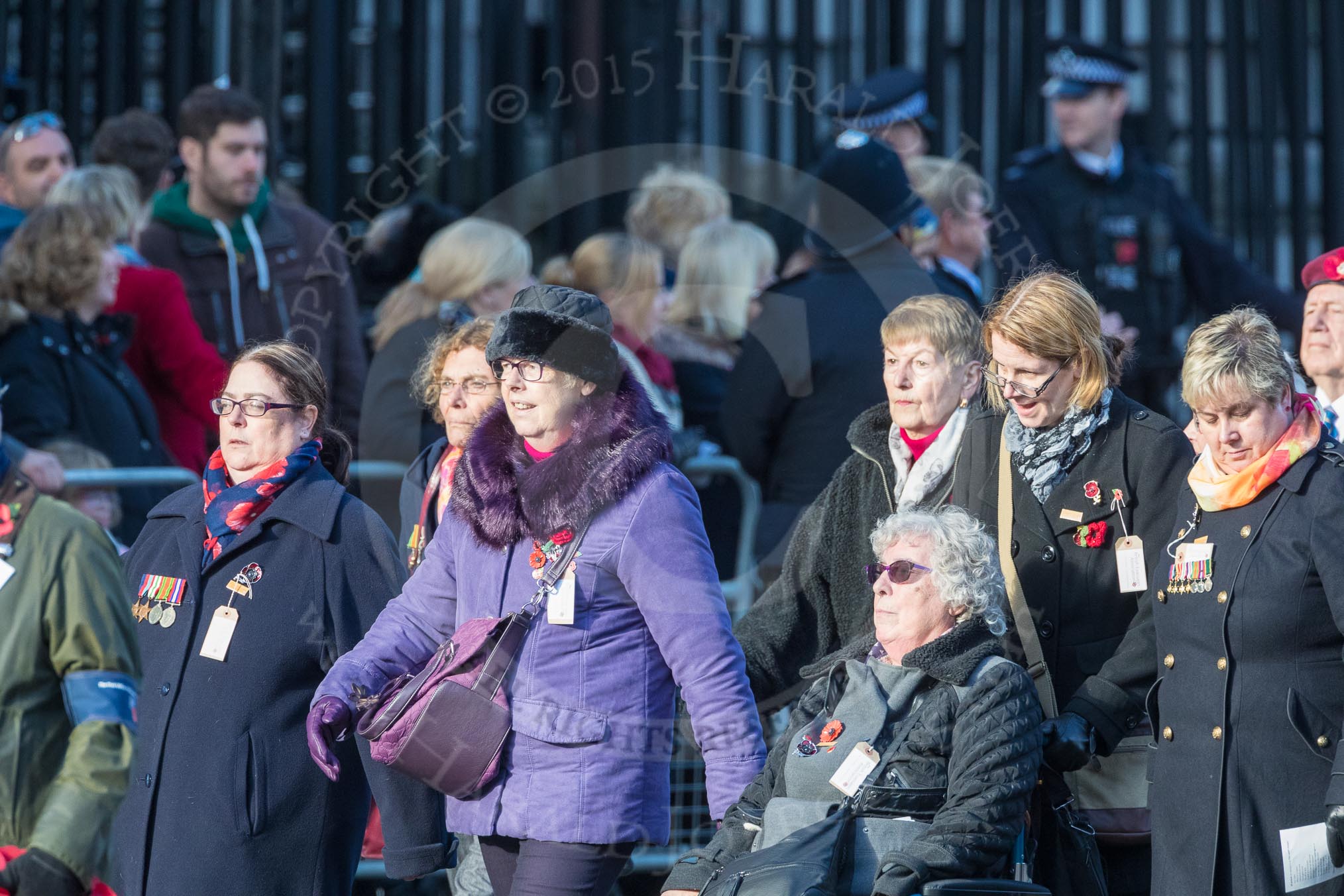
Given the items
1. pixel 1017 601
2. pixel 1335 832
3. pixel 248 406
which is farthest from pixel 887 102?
pixel 1335 832

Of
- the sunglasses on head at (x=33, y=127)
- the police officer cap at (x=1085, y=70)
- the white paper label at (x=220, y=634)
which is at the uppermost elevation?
the police officer cap at (x=1085, y=70)

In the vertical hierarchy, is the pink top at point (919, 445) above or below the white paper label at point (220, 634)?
above

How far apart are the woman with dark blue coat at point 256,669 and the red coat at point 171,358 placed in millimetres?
2124

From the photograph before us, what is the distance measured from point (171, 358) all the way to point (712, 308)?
178 centimetres

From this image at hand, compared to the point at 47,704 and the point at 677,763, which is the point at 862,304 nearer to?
the point at 677,763

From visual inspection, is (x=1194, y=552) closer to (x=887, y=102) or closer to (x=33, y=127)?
(x=887, y=102)

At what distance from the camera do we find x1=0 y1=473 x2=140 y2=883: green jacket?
11.1 feet

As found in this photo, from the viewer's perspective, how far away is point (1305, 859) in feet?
12.6

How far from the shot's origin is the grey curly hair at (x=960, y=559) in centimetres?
397

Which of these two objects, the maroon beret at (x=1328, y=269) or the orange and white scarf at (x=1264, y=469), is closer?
the orange and white scarf at (x=1264, y=469)

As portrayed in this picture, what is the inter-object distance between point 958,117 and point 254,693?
4.23 meters

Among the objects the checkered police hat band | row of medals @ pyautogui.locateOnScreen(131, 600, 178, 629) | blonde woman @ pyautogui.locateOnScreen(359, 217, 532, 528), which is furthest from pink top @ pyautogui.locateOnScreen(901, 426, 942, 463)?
the checkered police hat band

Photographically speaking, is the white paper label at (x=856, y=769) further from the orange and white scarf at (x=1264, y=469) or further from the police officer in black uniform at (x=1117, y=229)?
the police officer in black uniform at (x=1117, y=229)

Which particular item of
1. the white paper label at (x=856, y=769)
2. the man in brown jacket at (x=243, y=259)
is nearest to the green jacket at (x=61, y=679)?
the white paper label at (x=856, y=769)
